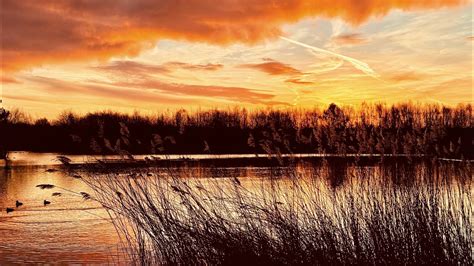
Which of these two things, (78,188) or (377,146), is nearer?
(377,146)

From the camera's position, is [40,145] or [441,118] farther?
[40,145]

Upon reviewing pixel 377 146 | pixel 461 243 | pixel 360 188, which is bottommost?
pixel 461 243

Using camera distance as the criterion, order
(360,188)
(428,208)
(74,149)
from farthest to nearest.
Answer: (74,149) < (360,188) < (428,208)

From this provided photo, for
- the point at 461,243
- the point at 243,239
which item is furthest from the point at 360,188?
the point at 243,239

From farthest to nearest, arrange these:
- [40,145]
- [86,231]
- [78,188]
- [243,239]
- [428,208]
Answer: [40,145] → [78,188] → [86,231] → [428,208] → [243,239]

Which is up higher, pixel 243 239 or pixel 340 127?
pixel 340 127

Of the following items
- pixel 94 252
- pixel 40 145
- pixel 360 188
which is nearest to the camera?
pixel 360 188

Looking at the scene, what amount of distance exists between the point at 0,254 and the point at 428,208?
26.5ft

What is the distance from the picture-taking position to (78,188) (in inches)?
905

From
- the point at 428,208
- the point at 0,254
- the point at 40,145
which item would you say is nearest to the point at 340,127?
the point at 428,208

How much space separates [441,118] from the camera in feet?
28.5

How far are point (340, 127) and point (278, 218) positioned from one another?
2.48 m

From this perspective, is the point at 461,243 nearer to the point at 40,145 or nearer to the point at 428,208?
the point at 428,208

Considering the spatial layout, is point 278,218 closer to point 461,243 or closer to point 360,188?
point 360,188
